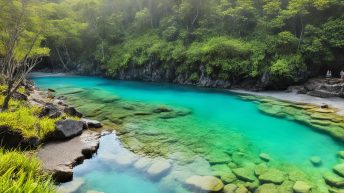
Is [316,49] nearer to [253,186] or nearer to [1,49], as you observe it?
[253,186]

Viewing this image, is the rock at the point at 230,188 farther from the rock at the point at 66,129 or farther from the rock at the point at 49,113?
the rock at the point at 49,113

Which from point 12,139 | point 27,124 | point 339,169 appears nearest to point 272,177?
point 339,169

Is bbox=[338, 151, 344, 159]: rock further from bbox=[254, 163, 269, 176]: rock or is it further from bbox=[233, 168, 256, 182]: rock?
bbox=[233, 168, 256, 182]: rock

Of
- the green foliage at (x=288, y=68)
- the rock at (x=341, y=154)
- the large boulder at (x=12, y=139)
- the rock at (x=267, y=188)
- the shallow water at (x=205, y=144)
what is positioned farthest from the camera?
the green foliage at (x=288, y=68)

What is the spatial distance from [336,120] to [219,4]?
2204cm

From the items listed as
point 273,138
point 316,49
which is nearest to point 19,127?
point 273,138

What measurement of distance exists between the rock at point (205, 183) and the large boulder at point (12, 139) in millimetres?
5890

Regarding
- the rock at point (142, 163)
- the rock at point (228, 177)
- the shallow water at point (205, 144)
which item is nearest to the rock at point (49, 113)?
the shallow water at point (205, 144)

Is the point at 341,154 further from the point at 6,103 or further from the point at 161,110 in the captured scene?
the point at 6,103

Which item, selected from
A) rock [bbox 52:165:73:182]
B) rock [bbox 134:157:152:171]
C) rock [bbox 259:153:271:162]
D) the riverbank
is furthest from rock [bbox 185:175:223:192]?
the riverbank

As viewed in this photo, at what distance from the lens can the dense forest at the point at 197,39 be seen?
22.9m

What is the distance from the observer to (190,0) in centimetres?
3309

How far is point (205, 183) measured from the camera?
8.06m

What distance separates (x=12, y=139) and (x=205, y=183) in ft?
22.0
